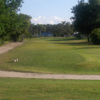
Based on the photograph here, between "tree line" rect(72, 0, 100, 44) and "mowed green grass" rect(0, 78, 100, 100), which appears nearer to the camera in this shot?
"mowed green grass" rect(0, 78, 100, 100)

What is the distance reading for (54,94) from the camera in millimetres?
7262

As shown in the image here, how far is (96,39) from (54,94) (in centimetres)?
4394

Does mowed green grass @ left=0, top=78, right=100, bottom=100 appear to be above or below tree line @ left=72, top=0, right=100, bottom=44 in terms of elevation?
below

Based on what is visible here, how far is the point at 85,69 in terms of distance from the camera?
16.3 meters

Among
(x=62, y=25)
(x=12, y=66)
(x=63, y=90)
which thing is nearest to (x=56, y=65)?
(x=12, y=66)

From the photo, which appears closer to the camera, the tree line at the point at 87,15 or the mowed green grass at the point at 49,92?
the mowed green grass at the point at 49,92

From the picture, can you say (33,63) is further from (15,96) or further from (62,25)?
(62,25)

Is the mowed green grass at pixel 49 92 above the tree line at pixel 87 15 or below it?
below

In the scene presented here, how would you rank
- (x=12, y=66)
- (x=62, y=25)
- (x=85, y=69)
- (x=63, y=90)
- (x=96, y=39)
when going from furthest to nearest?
(x=62, y=25)
(x=96, y=39)
(x=12, y=66)
(x=85, y=69)
(x=63, y=90)

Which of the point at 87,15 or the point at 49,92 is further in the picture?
the point at 87,15

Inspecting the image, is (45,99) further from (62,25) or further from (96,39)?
(62,25)

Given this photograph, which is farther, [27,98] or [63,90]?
[63,90]

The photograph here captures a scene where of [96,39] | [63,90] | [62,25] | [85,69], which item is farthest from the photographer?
[62,25]

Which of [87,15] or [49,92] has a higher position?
[87,15]
